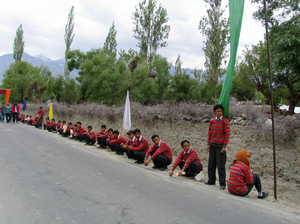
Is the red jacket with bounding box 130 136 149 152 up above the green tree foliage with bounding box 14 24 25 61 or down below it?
below

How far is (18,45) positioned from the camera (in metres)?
57.8

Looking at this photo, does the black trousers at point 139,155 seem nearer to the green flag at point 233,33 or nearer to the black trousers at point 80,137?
the green flag at point 233,33

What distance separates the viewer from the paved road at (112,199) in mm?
3840

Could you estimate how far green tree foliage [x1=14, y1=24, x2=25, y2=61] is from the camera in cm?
5734

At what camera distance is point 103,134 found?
468 inches

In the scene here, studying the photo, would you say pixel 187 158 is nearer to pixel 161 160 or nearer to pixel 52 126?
pixel 161 160

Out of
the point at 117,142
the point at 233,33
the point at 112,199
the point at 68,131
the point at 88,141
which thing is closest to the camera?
the point at 112,199

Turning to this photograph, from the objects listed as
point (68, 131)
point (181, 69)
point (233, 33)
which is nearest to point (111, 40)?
point (181, 69)

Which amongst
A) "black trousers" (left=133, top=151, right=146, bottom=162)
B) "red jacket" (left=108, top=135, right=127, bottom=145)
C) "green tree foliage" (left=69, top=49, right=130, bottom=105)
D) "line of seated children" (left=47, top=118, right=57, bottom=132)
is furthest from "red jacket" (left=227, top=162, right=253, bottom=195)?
"green tree foliage" (left=69, top=49, right=130, bottom=105)

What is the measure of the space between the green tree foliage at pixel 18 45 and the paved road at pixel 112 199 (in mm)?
60073

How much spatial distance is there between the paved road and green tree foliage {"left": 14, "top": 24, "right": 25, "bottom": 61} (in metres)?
60.1

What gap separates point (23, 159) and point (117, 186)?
435 centimetres

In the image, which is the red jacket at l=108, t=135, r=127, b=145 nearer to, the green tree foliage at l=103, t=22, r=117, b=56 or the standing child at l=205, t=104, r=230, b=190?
the standing child at l=205, t=104, r=230, b=190

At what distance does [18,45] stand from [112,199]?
2565 inches
